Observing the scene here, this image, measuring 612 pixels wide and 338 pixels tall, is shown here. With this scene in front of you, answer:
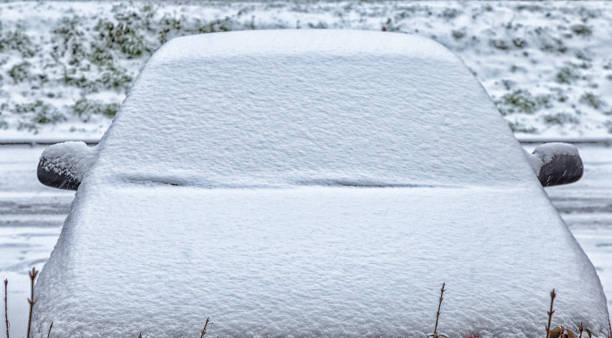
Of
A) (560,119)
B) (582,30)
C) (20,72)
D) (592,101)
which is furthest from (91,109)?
(582,30)

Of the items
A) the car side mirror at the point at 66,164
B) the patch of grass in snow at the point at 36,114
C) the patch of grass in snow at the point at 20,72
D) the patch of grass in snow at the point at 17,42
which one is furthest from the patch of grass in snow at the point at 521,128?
the patch of grass in snow at the point at 17,42

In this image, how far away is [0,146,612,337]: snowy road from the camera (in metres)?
3.65

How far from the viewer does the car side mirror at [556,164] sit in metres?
2.75

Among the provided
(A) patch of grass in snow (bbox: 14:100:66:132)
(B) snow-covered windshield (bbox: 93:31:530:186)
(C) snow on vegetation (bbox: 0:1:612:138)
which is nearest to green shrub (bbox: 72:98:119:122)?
(C) snow on vegetation (bbox: 0:1:612:138)

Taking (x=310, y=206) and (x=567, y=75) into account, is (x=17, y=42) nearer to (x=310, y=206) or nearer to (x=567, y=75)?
(x=567, y=75)

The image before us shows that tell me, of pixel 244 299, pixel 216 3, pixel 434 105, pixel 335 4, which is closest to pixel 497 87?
pixel 335 4

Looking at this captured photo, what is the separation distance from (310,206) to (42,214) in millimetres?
2842

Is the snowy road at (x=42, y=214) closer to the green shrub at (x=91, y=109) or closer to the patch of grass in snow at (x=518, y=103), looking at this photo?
the green shrub at (x=91, y=109)

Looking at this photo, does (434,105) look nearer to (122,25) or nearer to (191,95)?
(191,95)

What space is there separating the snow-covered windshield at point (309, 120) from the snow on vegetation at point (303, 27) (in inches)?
133

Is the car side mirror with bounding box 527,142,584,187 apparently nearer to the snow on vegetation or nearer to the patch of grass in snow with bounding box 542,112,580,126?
the snow on vegetation

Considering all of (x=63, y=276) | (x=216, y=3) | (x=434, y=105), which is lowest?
(x=63, y=276)

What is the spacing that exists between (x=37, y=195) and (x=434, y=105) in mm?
3139

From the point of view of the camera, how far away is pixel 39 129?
6.16 m
